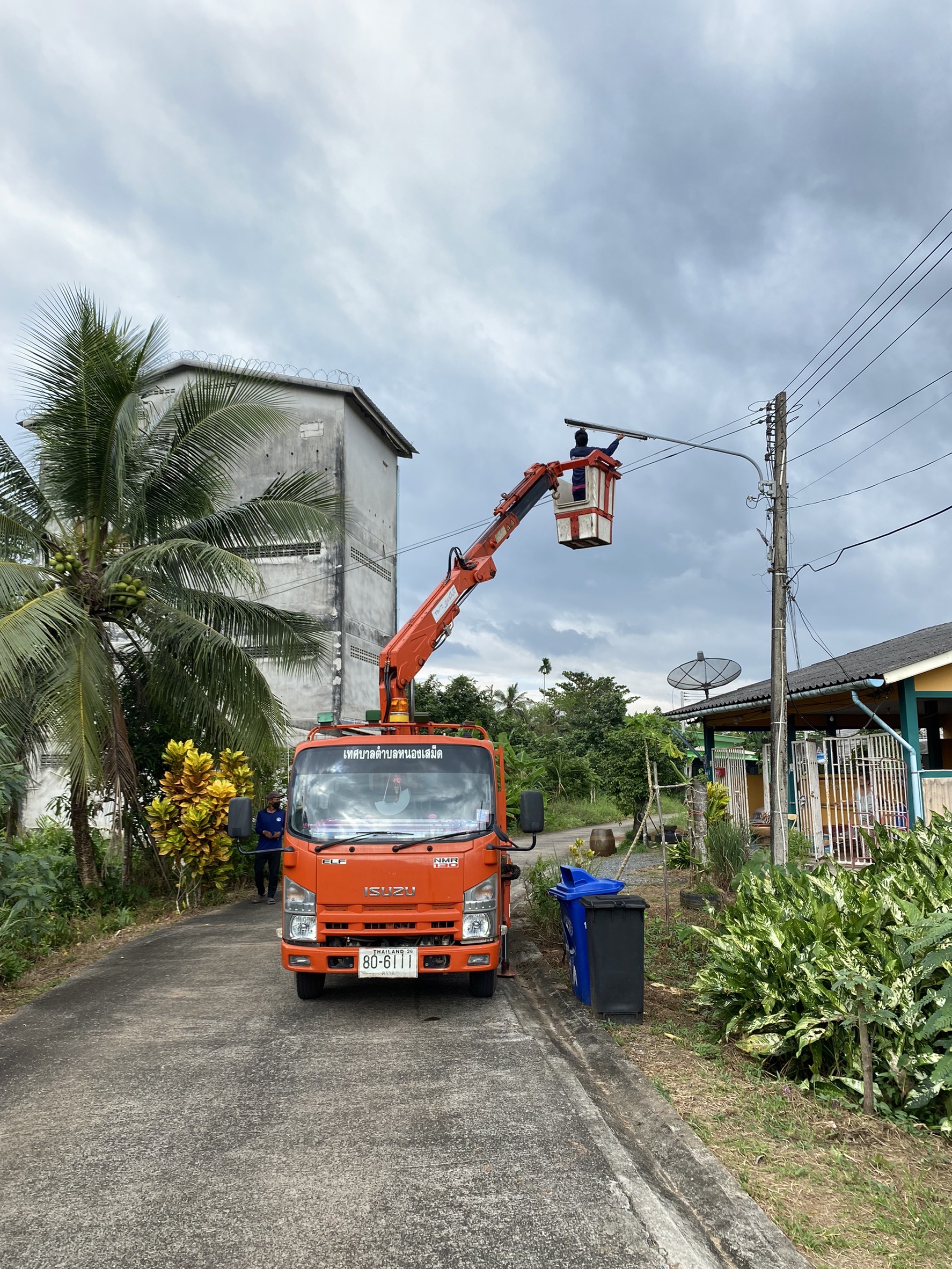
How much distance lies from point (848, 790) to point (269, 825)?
27.4ft

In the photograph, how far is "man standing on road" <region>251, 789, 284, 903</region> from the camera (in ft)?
43.5

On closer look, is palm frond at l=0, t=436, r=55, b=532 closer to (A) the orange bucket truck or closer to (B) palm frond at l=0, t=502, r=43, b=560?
(B) palm frond at l=0, t=502, r=43, b=560

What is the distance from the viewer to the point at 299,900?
7055mm

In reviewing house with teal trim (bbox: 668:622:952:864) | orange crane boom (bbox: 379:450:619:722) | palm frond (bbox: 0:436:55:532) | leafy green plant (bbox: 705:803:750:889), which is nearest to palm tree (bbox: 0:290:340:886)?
palm frond (bbox: 0:436:55:532)

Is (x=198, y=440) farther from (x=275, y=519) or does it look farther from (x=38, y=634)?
(x=38, y=634)

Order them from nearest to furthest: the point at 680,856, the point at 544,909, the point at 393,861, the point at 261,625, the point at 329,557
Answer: the point at 393,861
the point at 544,909
the point at 261,625
the point at 680,856
the point at 329,557

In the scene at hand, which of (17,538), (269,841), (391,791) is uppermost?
(17,538)

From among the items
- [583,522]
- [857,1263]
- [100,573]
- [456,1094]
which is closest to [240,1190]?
[456,1094]

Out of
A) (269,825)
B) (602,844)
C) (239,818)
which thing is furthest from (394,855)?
(602,844)

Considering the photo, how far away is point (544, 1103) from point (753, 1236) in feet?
5.39

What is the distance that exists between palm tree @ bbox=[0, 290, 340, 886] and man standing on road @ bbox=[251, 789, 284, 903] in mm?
783

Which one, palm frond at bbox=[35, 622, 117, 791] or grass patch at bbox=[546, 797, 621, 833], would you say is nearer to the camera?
palm frond at bbox=[35, 622, 117, 791]

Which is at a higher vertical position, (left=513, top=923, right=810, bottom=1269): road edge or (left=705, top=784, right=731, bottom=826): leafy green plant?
(left=705, top=784, right=731, bottom=826): leafy green plant

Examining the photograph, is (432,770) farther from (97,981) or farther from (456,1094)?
(97,981)
